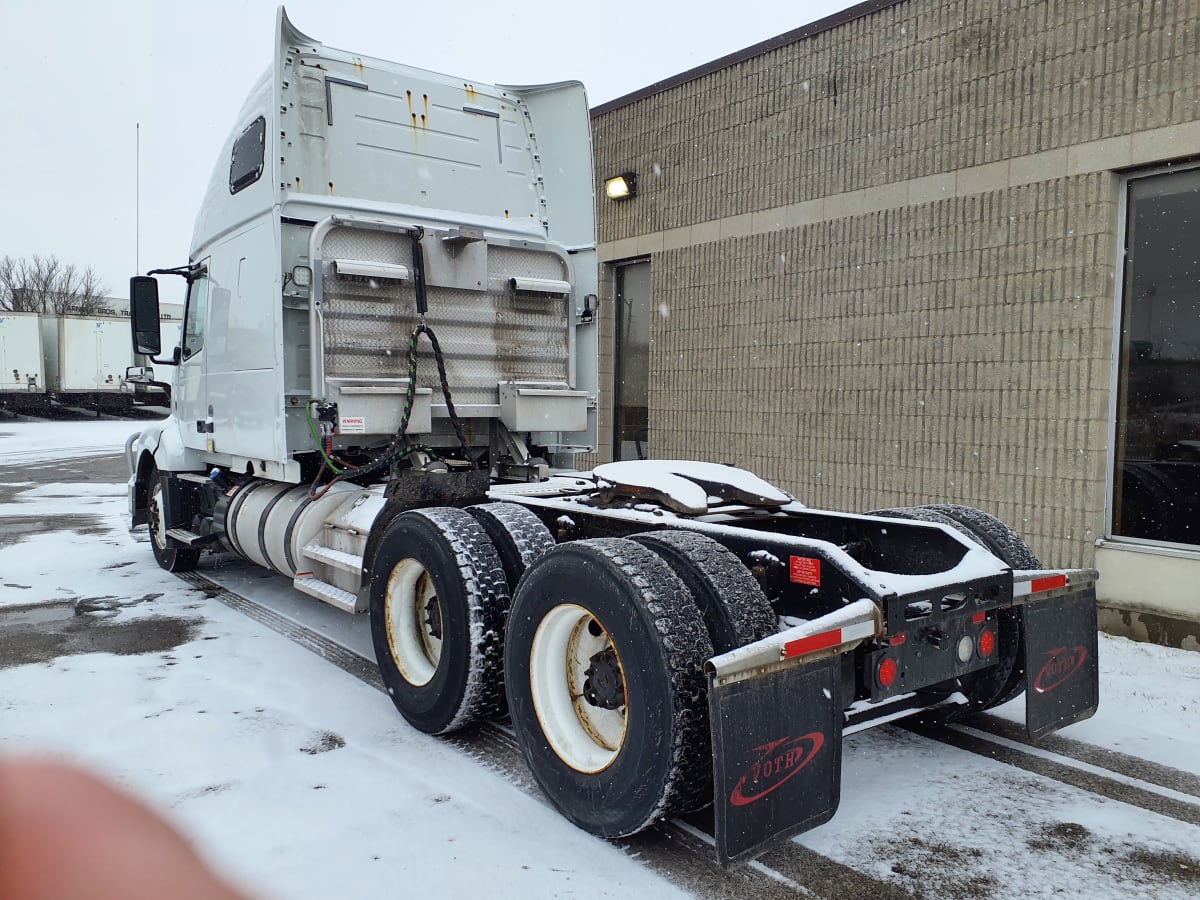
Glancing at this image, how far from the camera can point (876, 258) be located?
7.25 m

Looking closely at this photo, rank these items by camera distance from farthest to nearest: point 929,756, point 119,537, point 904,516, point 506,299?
point 119,537 < point 506,299 < point 904,516 < point 929,756

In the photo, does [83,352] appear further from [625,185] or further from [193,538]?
[625,185]

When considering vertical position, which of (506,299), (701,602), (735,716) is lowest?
(735,716)

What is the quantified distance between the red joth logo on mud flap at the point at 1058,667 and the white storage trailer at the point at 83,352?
36019 millimetres

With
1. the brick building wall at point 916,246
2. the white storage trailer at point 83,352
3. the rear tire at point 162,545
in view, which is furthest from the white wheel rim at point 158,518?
the white storage trailer at point 83,352

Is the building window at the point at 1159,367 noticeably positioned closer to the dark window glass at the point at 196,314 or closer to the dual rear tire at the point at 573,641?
the dual rear tire at the point at 573,641

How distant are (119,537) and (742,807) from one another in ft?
31.0

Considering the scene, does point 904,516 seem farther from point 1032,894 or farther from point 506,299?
point 506,299

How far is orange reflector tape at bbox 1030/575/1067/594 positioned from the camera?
3632 millimetres

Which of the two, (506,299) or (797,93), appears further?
(797,93)

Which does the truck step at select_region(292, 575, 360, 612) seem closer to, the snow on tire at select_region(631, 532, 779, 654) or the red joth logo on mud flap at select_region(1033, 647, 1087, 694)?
the snow on tire at select_region(631, 532, 779, 654)

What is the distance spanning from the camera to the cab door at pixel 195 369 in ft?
23.8

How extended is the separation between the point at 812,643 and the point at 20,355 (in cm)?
3762

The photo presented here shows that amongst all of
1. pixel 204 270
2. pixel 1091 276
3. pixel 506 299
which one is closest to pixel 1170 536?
pixel 1091 276
